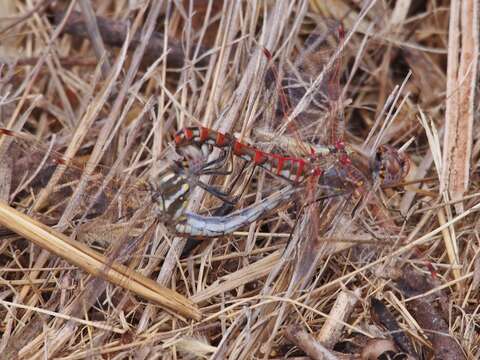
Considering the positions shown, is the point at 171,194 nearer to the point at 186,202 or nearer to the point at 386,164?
the point at 186,202

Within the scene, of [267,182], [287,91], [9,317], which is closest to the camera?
[9,317]

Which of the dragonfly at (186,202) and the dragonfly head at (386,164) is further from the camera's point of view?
the dragonfly head at (386,164)

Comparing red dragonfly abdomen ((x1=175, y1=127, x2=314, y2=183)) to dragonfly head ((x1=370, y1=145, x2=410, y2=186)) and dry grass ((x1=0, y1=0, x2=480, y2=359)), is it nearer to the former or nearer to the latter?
dry grass ((x1=0, y1=0, x2=480, y2=359))

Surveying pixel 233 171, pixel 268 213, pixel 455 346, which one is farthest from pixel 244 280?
pixel 455 346

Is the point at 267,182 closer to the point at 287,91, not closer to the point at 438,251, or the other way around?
the point at 287,91

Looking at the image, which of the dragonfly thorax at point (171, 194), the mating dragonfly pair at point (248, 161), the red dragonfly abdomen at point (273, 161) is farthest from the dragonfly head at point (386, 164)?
the dragonfly thorax at point (171, 194)

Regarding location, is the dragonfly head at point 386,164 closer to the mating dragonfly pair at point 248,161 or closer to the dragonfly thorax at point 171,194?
the mating dragonfly pair at point 248,161

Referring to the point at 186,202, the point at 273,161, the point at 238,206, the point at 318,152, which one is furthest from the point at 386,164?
the point at 186,202
